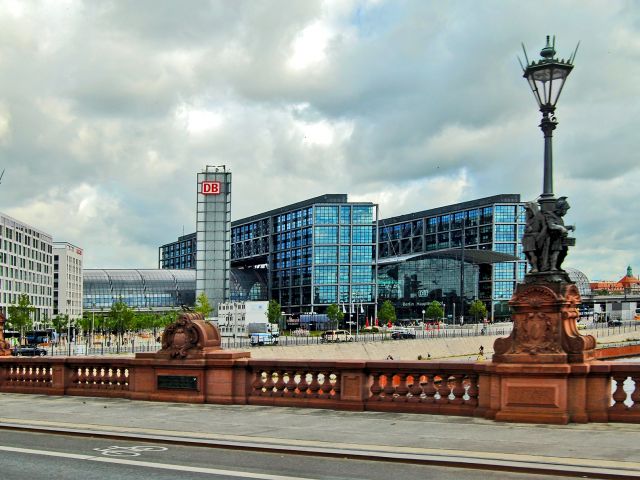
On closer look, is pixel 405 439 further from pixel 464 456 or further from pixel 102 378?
pixel 102 378

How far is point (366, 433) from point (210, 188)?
115933mm

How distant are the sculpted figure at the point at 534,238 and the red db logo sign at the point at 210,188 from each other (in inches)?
4517

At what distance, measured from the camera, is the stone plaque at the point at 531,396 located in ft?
42.8

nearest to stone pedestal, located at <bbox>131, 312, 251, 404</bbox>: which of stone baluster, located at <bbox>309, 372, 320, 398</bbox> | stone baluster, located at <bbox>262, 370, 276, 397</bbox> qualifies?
stone baluster, located at <bbox>262, 370, 276, 397</bbox>

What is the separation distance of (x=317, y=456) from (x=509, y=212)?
180 meters

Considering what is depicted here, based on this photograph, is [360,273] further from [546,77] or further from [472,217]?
[546,77]

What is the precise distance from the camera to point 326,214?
559 feet

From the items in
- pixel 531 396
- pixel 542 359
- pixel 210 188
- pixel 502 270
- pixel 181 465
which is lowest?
pixel 181 465

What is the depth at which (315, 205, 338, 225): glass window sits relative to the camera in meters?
170

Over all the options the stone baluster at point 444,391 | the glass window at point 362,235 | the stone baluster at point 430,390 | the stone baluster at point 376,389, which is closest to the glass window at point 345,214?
the glass window at point 362,235

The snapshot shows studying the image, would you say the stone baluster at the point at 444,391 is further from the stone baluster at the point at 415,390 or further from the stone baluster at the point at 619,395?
the stone baluster at the point at 619,395

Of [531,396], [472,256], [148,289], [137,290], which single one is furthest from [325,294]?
[531,396]

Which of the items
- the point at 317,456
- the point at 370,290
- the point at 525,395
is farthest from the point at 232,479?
the point at 370,290

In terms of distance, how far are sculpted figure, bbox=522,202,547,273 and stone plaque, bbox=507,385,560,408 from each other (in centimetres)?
209
